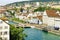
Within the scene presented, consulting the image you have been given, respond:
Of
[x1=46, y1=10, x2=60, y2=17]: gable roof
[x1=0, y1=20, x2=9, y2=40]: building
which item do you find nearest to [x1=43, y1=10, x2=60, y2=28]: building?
[x1=46, y1=10, x2=60, y2=17]: gable roof

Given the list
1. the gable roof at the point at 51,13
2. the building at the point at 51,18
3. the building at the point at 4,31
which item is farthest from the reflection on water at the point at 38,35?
the building at the point at 4,31

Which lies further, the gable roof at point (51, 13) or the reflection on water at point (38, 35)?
the gable roof at point (51, 13)

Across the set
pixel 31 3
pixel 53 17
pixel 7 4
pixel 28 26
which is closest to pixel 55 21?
pixel 53 17

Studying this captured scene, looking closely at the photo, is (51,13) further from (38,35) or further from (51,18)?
(38,35)

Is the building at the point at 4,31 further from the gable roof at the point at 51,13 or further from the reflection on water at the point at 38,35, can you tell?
the gable roof at the point at 51,13

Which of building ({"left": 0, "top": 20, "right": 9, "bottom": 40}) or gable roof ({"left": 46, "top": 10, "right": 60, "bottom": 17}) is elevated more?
gable roof ({"left": 46, "top": 10, "right": 60, "bottom": 17})

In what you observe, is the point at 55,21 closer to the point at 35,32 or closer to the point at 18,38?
the point at 35,32

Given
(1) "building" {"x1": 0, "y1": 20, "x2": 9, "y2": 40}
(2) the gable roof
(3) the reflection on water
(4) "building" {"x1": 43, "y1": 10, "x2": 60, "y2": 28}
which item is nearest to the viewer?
(1) "building" {"x1": 0, "y1": 20, "x2": 9, "y2": 40}

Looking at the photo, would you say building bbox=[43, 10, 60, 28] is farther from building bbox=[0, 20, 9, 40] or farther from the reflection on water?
building bbox=[0, 20, 9, 40]
